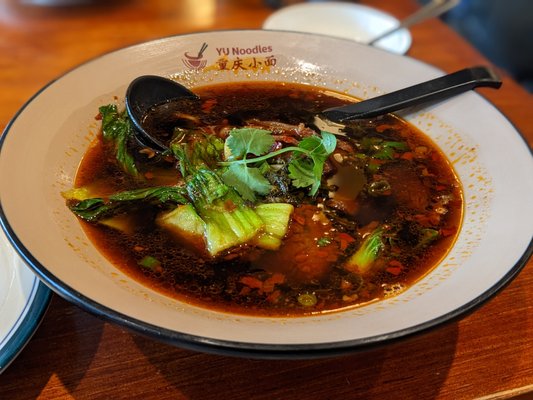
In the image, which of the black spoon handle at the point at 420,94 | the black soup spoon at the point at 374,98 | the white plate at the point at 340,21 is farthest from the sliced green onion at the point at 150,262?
the white plate at the point at 340,21

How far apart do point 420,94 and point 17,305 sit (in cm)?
130

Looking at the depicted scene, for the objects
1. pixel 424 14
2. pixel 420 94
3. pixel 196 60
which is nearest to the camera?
pixel 420 94

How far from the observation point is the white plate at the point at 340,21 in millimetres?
2502

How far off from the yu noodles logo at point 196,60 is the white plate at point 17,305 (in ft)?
2.96

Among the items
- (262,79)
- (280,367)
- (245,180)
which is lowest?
(280,367)

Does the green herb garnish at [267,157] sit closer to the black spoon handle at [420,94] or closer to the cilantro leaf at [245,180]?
the cilantro leaf at [245,180]

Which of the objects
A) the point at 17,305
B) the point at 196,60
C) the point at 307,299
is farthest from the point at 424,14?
the point at 17,305

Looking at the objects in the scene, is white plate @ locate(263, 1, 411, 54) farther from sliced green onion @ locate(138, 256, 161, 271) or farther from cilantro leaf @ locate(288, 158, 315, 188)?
sliced green onion @ locate(138, 256, 161, 271)

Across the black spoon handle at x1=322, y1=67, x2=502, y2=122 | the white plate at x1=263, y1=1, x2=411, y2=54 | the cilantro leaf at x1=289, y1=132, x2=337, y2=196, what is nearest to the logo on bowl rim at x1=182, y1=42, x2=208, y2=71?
the black spoon handle at x1=322, y1=67, x2=502, y2=122

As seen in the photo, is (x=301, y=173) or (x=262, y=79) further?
(x=262, y=79)

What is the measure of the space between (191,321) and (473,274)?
23.4 inches

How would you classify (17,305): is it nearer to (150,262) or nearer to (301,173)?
(150,262)

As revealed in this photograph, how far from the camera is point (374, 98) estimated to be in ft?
5.70

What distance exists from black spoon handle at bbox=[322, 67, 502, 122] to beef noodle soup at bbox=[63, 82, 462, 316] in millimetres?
101
